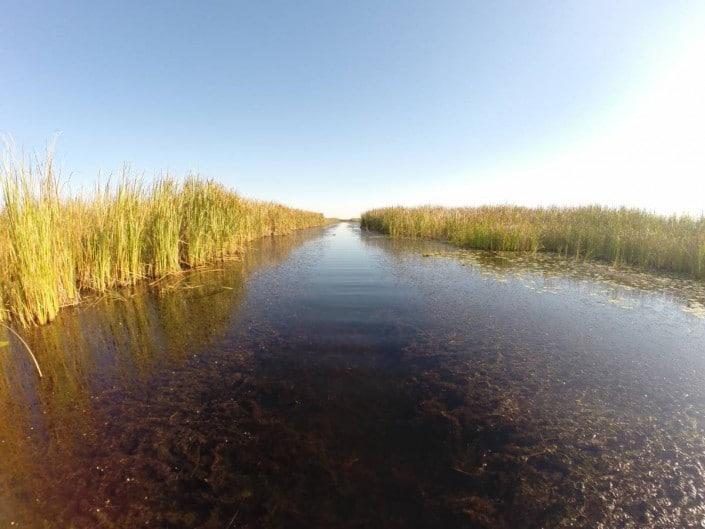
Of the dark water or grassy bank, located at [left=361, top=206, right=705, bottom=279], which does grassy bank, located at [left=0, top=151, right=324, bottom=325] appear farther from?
grassy bank, located at [left=361, top=206, right=705, bottom=279]

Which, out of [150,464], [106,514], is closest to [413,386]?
[150,464]

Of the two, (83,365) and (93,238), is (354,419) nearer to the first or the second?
(83,365)

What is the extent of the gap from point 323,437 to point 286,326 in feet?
6.32

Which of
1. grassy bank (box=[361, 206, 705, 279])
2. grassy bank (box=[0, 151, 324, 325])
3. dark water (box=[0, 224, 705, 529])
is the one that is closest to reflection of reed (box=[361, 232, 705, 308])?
grassy bank (box=[361, 206, 705, 279])

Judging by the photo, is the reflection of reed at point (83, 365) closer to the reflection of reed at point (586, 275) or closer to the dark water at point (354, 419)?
the dark water at point (354, 419)

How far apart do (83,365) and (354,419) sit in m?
2.52

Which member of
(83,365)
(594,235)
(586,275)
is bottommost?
(83,365)

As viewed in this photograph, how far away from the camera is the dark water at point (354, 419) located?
4.65ft

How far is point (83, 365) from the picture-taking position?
2645mm

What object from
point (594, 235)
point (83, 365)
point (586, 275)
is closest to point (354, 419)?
point (83, 365)

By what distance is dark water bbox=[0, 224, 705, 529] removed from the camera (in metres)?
1.42

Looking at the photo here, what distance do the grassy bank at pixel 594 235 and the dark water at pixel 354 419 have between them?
4502 mm

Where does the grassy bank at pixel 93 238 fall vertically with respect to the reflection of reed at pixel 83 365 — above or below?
above

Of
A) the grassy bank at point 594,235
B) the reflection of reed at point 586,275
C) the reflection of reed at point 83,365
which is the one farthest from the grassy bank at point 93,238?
the grassy bank at point 594,235
